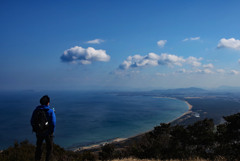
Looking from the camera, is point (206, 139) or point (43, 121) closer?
point (43, 121)

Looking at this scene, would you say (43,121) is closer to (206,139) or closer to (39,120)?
(39,120)

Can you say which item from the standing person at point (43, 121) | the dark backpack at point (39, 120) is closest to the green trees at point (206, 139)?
the standing person at point (43, 121)

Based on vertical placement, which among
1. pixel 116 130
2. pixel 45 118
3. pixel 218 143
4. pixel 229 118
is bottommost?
pixel 116 130

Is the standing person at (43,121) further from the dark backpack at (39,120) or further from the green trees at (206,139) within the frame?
the green trees at (206,139)

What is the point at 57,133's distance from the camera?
50.5 metres

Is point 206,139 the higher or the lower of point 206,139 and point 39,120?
the lower

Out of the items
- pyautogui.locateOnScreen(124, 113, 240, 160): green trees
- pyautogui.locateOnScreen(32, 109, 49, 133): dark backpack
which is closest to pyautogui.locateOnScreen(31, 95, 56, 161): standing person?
pyautogui.locateOnScreen(32, 109, 49, 133): dark backpack

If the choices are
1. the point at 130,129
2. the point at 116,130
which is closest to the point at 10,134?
the point at 116,130

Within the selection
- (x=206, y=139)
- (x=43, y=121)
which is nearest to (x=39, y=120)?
(x=43, y=121)

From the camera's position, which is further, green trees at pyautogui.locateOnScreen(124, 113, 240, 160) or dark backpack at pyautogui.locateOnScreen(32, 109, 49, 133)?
green trees at pyautogui.locateOnScreen(124, 113, 240, 160)

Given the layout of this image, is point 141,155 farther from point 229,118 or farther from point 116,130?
point 116,130

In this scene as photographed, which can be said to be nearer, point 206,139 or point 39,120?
point 39,120

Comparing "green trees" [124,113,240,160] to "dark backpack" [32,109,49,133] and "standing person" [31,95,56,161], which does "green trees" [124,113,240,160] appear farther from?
"dark backpack" [32,109,49,133]

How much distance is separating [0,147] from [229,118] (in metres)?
43.0
